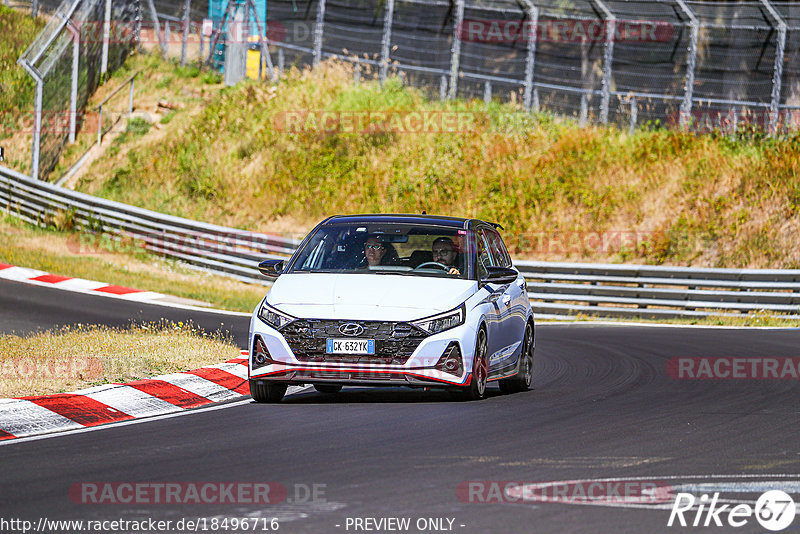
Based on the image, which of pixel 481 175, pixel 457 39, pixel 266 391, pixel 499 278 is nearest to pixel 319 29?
pixel 457 39

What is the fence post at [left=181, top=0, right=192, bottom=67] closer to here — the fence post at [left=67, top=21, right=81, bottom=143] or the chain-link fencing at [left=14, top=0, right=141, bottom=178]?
the chain-link fencing at [left=14, top=0, right=141, bottom=178]

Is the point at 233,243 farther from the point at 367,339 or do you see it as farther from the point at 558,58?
the point at 367,339

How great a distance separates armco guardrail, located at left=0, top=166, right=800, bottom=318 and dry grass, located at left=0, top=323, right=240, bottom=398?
36.1ft

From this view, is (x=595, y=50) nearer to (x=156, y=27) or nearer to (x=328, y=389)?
(x=156, y=27)

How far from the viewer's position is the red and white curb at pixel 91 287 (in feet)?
74.7

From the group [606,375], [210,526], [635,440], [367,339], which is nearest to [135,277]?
[606,375]

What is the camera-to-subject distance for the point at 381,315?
10.4 meters

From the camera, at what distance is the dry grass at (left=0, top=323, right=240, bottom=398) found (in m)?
10.9

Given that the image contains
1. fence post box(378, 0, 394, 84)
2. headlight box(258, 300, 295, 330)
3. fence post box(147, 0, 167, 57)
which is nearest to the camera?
headlight box(258, 300, 295, 330)

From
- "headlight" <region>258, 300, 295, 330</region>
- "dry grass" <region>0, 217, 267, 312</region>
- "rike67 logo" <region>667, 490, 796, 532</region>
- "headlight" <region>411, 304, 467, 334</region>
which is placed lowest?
"dry grass" <region>0, 217, 267, 312</region>

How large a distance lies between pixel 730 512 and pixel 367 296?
4689mm

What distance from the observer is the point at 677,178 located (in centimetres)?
3038

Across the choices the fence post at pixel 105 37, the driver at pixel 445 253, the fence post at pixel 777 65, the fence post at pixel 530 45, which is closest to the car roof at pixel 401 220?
the driver at pixel 445 253

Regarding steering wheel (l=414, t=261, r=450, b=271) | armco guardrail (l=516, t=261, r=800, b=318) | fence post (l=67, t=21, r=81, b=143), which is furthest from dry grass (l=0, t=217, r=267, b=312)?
steering wheel (l=414, t=261, r=450, b=271)
